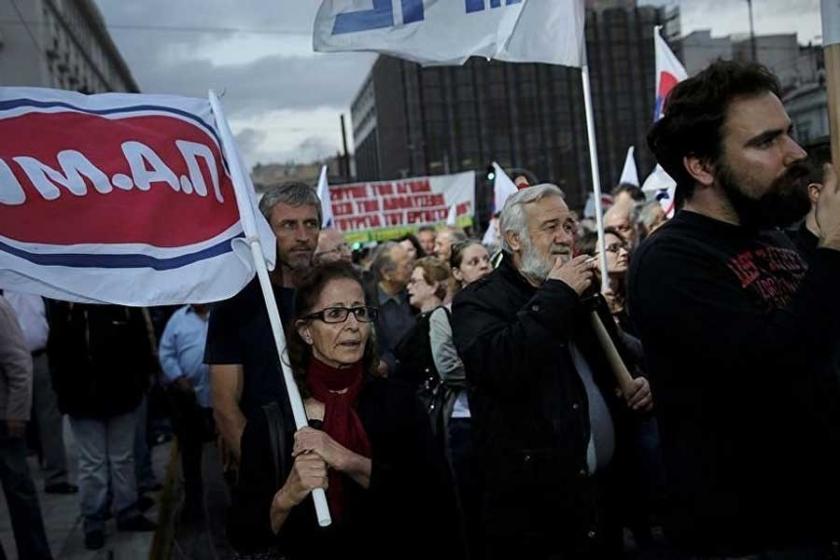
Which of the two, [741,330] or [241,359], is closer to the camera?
[741,330]

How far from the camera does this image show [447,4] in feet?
14.7

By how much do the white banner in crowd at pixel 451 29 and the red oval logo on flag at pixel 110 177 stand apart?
1220 mm

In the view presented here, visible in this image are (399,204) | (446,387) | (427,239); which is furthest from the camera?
(399,204)

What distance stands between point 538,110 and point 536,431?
63.3 m

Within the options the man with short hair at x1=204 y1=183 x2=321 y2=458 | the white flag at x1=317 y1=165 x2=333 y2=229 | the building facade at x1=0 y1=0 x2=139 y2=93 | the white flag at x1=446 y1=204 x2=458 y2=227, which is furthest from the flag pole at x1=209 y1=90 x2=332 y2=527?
the building facade at x1=0 y1=0 x2=139 y2=93

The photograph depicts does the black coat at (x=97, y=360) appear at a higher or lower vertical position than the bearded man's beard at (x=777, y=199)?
lower

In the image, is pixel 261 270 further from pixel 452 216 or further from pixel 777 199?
pixel 452 216

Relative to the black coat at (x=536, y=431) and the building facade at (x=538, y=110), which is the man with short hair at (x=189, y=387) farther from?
the building facade at (x=538, y=110)

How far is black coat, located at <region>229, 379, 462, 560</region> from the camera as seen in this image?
2.93m

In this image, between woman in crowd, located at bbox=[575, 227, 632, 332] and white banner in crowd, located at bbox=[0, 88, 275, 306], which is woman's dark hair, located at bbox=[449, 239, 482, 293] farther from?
white banner in crowd, located at bbox=[0, 88, 275, 306]

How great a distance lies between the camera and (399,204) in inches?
726

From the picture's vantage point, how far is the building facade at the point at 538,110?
208 ft

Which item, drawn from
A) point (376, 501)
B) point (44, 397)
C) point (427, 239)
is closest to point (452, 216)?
point (427, 239)

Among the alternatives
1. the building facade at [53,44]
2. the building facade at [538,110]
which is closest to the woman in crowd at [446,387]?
the building facade at [53,44]
